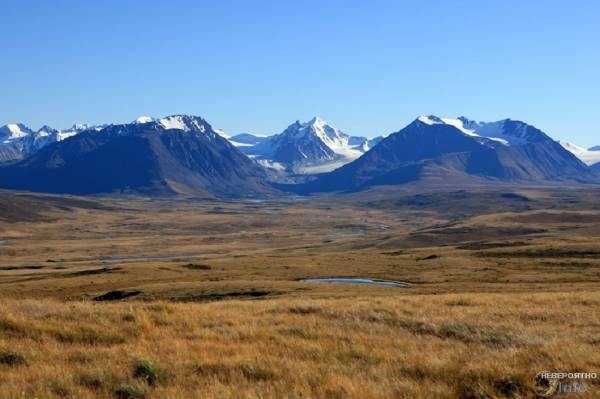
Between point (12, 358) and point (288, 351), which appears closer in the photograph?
point (12, 358)

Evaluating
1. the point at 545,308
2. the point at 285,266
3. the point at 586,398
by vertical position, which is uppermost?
the point at 586,398

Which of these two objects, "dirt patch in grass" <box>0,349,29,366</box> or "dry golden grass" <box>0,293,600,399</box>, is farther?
"dirt patch in grass" <box>0,349,29,366</box>

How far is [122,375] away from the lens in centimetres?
1163

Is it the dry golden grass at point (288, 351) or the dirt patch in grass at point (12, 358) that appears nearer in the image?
the dry golden grass at point (288, 351)

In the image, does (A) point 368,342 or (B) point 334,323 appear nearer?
(A) point 368,342

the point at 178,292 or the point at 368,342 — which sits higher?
the point at 368,342

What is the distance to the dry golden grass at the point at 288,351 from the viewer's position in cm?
1088

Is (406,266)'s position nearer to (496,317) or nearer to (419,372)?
(496,317)

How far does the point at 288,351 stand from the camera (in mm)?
14086

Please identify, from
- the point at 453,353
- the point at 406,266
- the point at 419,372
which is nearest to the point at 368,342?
the point at 453,353

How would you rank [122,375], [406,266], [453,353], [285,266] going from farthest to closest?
[285,266] < [406,266] < [453,353] < [122,375]

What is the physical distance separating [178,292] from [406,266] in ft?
123

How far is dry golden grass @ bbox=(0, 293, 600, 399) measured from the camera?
35.7ft

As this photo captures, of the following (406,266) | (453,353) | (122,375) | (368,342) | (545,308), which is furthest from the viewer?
(406,266)
